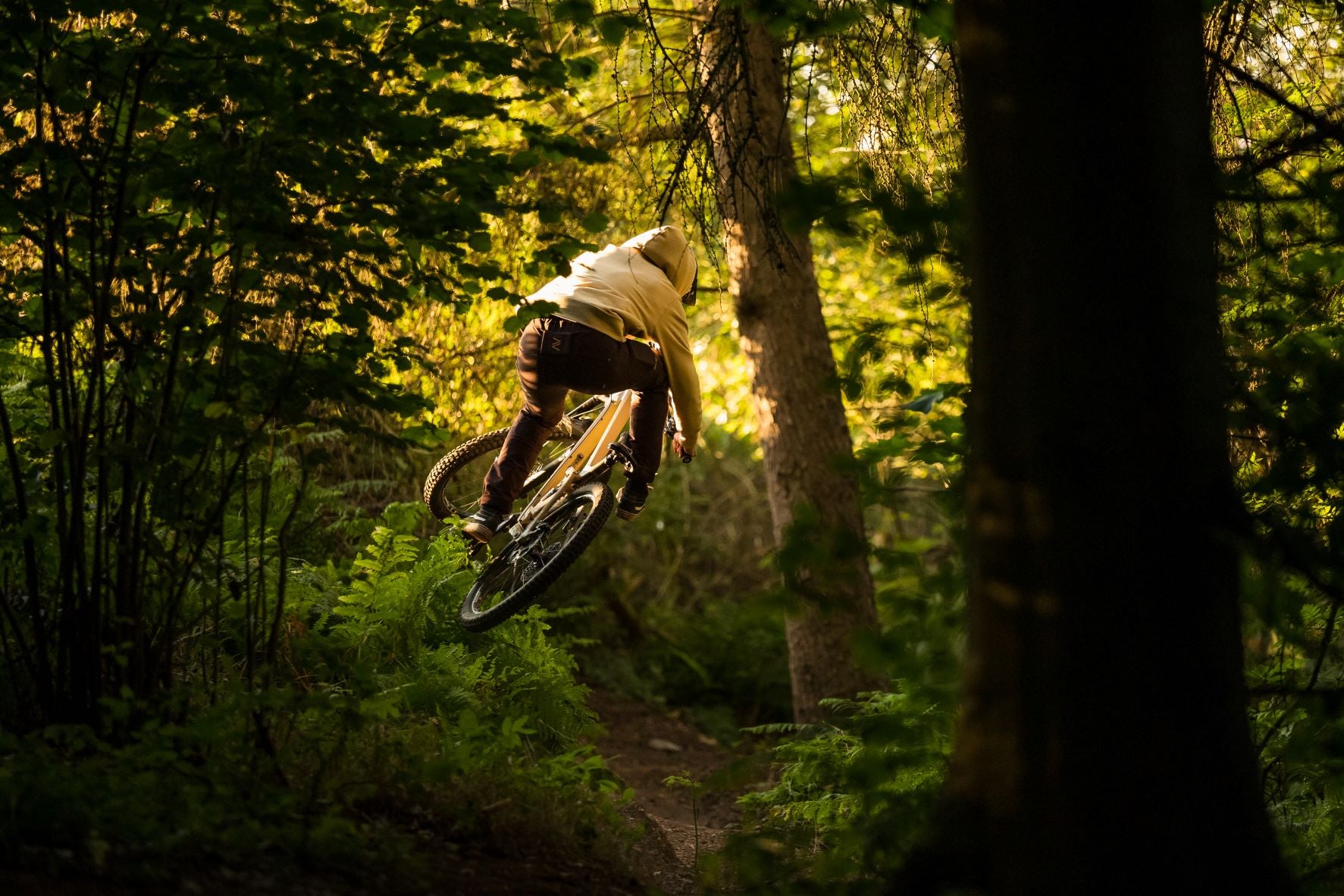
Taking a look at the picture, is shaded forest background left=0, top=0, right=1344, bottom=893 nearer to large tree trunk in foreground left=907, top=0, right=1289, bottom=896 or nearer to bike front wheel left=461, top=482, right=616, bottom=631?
large tree trunk in foreground left=907, top=0, right=1289, bottom=896

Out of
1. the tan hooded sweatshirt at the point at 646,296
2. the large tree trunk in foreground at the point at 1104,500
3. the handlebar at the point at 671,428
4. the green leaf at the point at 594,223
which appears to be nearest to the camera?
the large tree trunk in foreground at the point at 1104,500

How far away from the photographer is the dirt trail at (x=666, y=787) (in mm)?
5082

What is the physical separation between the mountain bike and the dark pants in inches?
5.0

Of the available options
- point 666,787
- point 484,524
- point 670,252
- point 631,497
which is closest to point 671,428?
point 631,497

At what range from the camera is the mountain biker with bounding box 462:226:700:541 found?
6168mm

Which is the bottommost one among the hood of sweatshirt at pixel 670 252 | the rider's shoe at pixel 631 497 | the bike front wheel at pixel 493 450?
the rider's shoe at pixel 631 497

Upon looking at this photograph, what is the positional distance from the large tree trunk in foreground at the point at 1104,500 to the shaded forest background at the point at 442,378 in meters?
0.01

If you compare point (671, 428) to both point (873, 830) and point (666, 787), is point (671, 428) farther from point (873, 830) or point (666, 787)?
point (873, 830)

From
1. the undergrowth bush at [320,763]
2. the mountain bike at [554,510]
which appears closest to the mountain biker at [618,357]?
the mountain bike at [554,510]

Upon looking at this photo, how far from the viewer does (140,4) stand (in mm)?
3330

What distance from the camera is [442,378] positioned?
422 cm

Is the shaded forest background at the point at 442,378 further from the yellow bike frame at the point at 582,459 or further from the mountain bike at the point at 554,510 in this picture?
the yellow bike frame at the point at 582,459

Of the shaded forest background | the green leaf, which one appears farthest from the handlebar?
the green leaf

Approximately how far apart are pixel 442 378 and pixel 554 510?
2.67 metres
